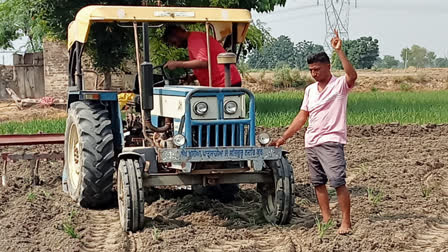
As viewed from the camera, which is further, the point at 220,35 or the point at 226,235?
the point at 220,35

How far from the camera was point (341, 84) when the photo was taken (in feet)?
22.4

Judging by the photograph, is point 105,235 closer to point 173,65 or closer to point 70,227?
point 70,227

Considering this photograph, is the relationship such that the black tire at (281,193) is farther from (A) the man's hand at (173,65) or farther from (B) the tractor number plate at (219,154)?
(A) the man's hand at (173,65)

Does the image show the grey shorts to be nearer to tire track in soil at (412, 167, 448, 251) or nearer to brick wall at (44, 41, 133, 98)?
tire track in soil at (412, 167, 448, 251)

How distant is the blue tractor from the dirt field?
0.30 meters

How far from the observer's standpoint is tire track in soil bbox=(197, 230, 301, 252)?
20.8ft

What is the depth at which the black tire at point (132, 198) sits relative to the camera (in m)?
6.86

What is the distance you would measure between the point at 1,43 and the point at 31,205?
34579mm

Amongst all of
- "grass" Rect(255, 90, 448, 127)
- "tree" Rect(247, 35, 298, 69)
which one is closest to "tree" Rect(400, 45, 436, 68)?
"tree" Rect(247, 35, 298, 69)

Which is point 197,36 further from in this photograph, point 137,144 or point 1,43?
point 1,43

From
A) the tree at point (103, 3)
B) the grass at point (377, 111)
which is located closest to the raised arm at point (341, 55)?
the tree at point (103, 3)

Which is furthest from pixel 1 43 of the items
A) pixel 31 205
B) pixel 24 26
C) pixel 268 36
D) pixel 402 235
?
pixel 402 235

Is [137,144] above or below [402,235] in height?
above

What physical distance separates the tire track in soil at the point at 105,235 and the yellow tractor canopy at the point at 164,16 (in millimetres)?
1865
